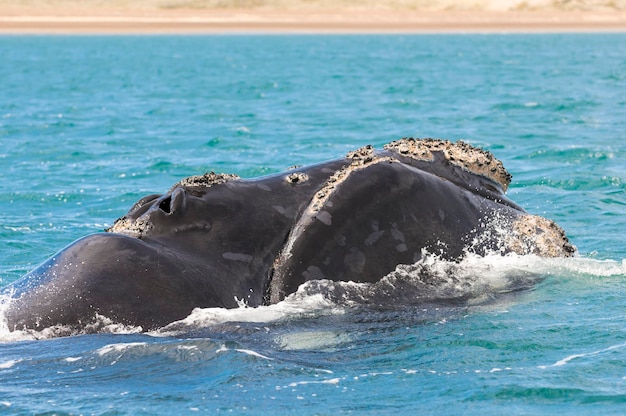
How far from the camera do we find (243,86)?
36.9m

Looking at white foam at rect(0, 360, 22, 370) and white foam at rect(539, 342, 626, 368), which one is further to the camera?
white foam at rect(539, 342, 626, 368)

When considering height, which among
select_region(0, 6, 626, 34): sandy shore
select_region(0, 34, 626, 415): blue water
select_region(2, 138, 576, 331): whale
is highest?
select_region(0, 6, 626, 34): sandy shore

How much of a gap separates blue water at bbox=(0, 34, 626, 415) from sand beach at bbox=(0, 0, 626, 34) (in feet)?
165

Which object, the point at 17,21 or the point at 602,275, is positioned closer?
the point at 602,275

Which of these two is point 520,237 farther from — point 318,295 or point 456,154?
point 318,295

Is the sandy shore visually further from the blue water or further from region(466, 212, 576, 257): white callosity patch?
region(466, 212, 576, 257): white callosity patch

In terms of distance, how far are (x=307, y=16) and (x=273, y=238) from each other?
95846 millimetres

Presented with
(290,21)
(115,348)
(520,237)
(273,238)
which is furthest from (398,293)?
(290,21)

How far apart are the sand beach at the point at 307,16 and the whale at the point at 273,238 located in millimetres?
84106

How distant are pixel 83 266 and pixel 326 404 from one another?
67.3 inches

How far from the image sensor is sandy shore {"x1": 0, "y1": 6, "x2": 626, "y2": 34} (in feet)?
303

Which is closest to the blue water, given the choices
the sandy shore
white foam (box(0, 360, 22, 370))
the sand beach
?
white foam (box(0, 360, 22, 370))

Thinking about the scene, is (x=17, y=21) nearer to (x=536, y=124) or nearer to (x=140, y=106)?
(x=140, y=106)

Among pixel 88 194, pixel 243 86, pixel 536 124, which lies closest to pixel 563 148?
pixel 536 124
